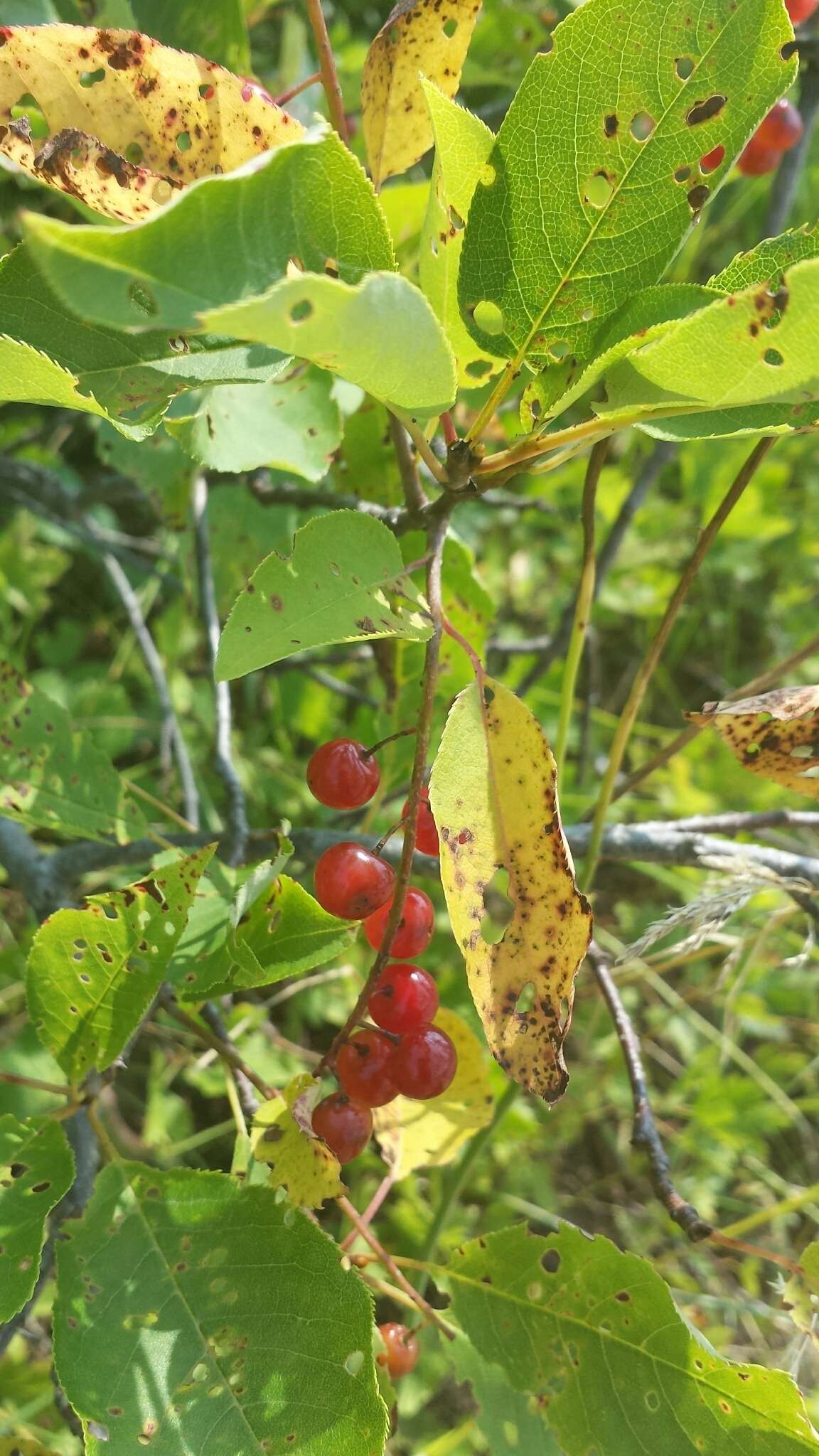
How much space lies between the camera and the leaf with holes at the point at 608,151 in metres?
0.62

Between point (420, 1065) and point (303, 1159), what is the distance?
0.14m

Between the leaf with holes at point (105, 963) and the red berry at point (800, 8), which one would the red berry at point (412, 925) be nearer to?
the leaf with holes at point (105, 963)

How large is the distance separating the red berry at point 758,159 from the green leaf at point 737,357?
113 centimetres

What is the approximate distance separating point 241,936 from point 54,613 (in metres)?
1.91

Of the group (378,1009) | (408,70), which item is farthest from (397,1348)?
(408,70)

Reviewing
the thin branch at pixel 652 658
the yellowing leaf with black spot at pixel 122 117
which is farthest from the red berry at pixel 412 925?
the yellowing leaf with black spot at pixel 122 117

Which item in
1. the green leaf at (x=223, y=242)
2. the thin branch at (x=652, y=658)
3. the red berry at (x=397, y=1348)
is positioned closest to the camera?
the green leaf at (x=223, y=242)

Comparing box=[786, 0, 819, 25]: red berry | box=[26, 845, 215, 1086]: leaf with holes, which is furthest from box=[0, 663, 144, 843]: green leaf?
box=[786, 0, 819, 25]: red berry

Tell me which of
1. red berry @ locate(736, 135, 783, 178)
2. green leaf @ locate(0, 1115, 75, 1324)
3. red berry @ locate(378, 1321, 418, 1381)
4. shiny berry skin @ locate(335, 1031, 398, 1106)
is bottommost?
red berry @ locate(378, 1321, 418, 1381)

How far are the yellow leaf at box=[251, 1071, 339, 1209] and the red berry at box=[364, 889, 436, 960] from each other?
0.14 m

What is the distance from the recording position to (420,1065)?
34.5 inches

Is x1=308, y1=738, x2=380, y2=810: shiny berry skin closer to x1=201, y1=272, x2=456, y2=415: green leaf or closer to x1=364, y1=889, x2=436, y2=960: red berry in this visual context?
x1=364, y1=889, x2=436, y2=960: red berry

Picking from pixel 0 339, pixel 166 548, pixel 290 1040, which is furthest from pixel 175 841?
pixel 166 548

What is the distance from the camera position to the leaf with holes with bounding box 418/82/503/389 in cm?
64
